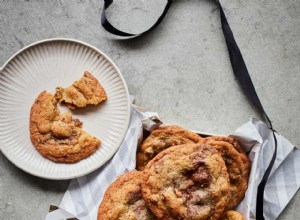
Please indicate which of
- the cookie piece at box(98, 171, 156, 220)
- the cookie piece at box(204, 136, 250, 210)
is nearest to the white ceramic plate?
the cookie piece at box(98, 171, 156, 220)

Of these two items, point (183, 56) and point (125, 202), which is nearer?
point (125, 202)

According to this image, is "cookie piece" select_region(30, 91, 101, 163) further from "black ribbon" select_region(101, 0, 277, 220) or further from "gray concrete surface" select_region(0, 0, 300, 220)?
"black ribbon" select_region(101, 0, 277, 220)

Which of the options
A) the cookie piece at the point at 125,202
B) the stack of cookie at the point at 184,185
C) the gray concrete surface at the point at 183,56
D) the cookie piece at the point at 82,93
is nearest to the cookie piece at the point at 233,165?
the stack of cookie at the point at 184,185

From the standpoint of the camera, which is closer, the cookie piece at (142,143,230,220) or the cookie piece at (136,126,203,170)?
the cookie piece at (142,143,230,220)

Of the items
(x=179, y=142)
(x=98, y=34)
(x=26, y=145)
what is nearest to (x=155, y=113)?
(x=179, y=142)

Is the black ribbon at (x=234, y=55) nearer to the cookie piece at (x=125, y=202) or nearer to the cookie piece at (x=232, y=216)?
the cookie piece at (x=232, y=216)

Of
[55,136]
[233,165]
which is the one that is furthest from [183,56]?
[55,136]

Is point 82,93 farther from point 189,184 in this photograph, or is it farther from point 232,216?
point 232,216
